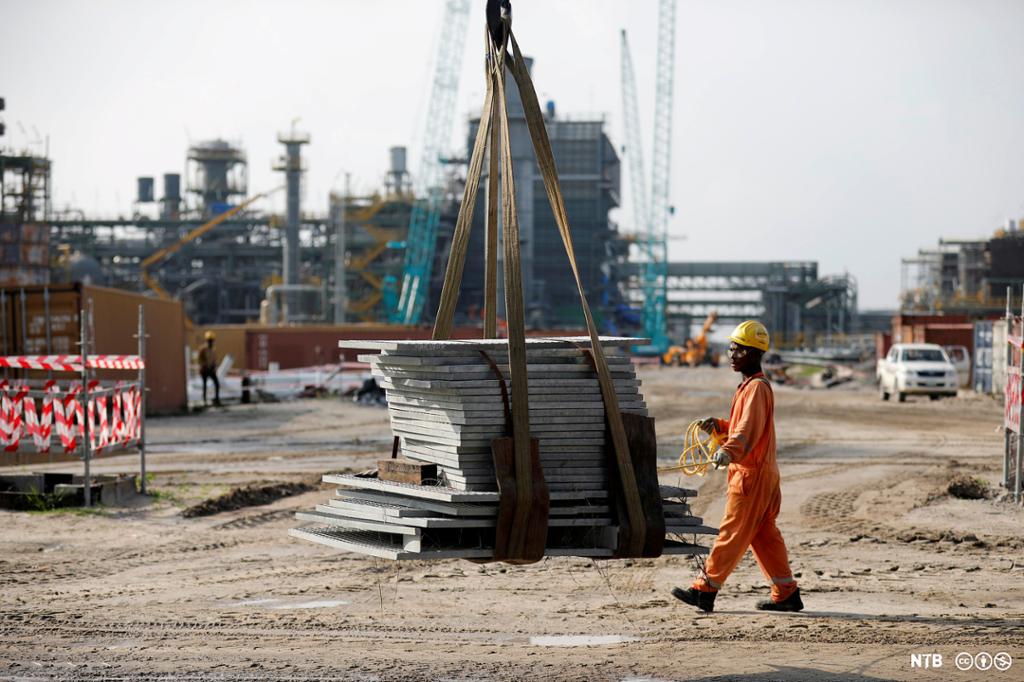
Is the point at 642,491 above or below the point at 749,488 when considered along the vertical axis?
above

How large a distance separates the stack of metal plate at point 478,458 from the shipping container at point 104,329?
13305 mm

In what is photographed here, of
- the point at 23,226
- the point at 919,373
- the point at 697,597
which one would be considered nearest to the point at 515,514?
the point at 697,597

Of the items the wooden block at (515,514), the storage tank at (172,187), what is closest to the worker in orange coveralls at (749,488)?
the wooden block at (515,514)

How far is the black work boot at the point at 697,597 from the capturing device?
754 centimetres

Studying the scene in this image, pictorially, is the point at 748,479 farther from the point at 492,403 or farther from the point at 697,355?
the point at 697,355

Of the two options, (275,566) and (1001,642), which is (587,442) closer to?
(1001,642)

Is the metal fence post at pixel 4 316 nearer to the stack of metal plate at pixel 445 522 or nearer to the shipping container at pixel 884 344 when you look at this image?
the stack of metal plate at pixel 445 522

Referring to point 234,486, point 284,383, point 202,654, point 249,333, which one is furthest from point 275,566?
point 249,333

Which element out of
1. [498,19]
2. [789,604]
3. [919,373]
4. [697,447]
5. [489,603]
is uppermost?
[498,19]

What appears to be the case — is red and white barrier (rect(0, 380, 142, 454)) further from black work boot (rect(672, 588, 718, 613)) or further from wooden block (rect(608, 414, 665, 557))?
wooden block (rect(608, 414, 665, 557))

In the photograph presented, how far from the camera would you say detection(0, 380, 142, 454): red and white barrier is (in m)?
13.2

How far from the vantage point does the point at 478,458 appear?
6.22 metres

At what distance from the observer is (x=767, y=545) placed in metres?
7.51

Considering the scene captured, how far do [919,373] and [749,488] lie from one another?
25902 mm
